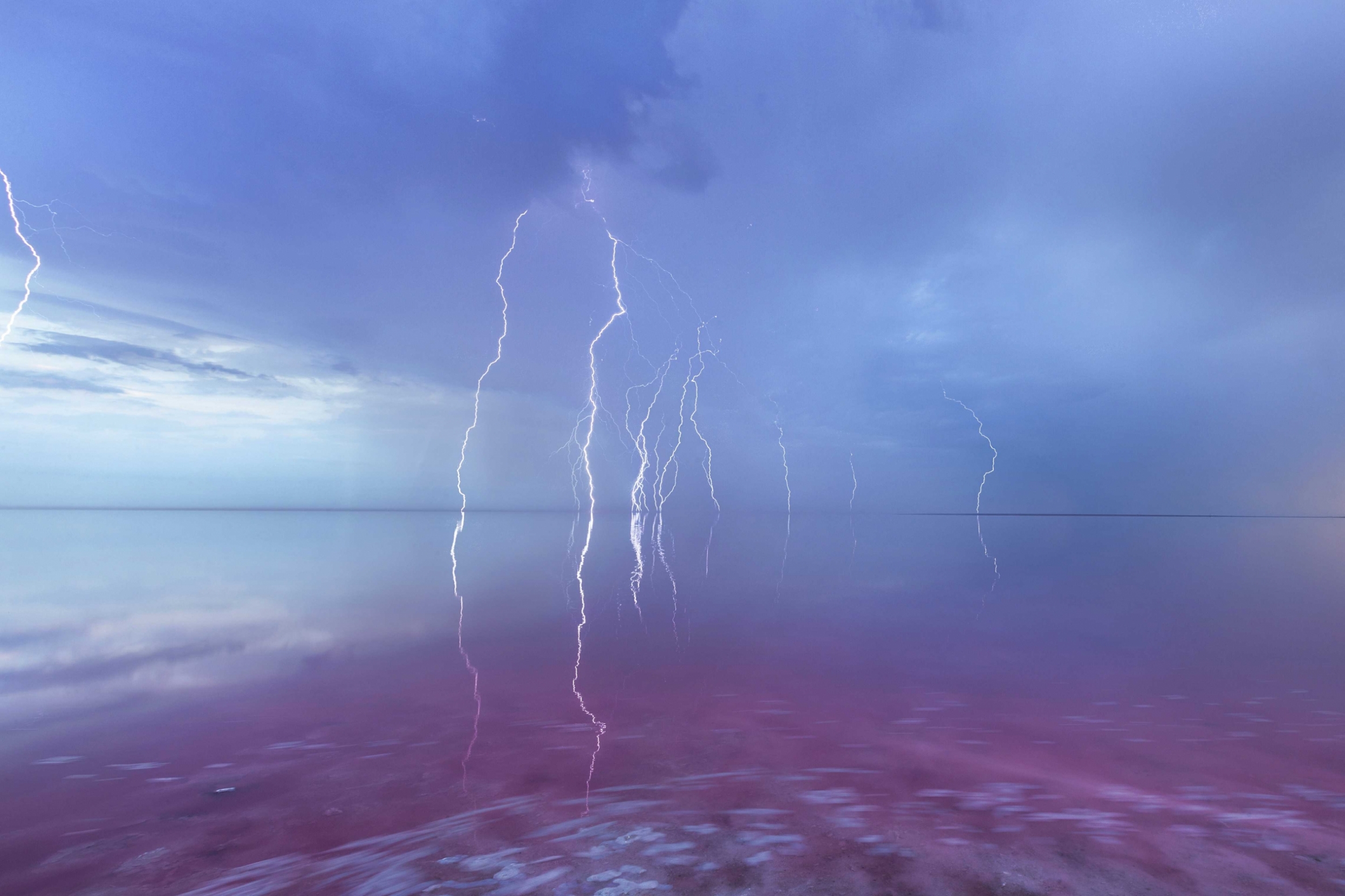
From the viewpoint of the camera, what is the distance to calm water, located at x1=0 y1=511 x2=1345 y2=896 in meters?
2.88

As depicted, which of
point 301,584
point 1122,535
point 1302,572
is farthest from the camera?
point 1122,535

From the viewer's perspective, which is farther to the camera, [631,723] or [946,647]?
[946,647]

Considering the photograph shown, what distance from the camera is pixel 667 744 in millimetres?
4609

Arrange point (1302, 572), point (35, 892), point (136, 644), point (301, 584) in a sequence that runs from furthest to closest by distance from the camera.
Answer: point (1302, 572)
point (301, 584)
point (136, 644)
point (35, 892)

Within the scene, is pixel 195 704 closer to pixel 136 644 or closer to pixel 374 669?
pixel 374 669

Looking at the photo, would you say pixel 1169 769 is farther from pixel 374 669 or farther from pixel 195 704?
pixel 195 704

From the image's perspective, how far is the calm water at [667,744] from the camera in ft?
9.45

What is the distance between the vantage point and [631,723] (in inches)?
200

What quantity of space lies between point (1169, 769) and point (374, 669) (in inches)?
297

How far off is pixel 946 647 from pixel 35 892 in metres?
8.56

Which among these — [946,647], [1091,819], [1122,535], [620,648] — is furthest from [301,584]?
[1122,535]

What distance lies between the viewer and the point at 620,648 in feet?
25.1

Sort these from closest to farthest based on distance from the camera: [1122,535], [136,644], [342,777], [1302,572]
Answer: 1. [342,777]
2. [136,644]
3. [1302,572]
4. [1122,535]

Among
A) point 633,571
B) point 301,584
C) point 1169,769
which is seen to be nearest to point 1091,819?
point 1169,769
